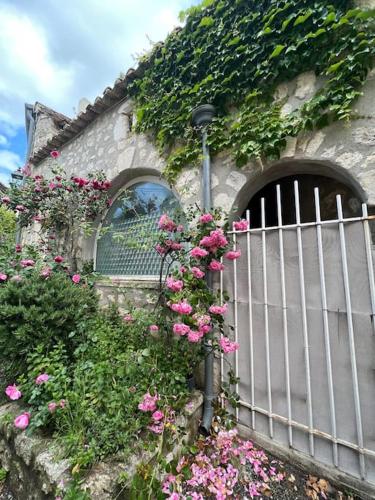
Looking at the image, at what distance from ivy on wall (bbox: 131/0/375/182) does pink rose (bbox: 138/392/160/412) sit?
1.90 m

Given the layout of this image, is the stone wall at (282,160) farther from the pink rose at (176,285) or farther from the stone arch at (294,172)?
the pink rose at (176,285)

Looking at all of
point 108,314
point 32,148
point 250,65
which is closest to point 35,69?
point 32,148

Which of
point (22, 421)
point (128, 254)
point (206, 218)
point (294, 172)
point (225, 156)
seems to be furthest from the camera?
point (128, 254)

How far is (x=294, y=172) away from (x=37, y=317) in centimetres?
248

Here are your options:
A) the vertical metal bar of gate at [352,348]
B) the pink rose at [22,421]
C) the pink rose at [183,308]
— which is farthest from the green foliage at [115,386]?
the vertical metal bar of gate at [352,348]

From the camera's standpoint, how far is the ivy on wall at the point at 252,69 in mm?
1466

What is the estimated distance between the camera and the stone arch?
1.46 m

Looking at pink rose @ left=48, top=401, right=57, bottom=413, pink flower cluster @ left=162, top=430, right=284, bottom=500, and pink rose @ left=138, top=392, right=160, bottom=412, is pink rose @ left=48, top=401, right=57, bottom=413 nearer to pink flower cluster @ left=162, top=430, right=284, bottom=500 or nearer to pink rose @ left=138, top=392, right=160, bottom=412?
pink rose @ left=138, top=392, right=160, bottom=412

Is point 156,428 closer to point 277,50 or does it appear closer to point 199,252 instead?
point 199,252

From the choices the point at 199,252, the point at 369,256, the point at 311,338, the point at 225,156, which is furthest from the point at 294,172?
the point at 311,338

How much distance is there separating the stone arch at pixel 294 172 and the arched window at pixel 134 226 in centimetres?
79

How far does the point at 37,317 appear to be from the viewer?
1695 mm

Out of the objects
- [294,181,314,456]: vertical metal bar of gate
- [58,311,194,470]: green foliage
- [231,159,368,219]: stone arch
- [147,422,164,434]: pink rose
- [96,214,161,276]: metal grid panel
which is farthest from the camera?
[96,214,161,276]: metal grid panel

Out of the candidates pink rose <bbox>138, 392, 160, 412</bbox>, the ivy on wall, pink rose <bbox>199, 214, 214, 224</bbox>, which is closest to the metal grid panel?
pink rose <bbox>199, 214, 214, 224</bbox>
